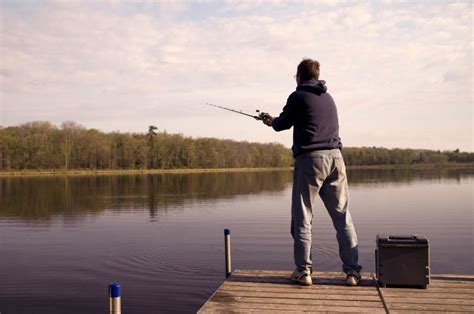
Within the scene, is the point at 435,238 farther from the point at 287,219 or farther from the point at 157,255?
the point at 157,255

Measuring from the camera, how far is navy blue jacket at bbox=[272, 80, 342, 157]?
17.5 feet

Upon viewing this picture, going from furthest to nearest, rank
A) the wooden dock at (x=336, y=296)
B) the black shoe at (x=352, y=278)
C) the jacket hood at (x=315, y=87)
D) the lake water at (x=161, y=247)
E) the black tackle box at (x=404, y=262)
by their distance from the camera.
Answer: the lake water at (x=161, y=247) → the black shoe at (x=352, y=278) → the jacket hood at (x=315, y=87) → the black tackle box at (x=404, y=262) → the wooden dock at (x=336, y=296)

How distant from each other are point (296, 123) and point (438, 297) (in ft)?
8.03

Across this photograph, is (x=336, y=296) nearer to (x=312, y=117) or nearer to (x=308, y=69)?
(x=312, y=117)

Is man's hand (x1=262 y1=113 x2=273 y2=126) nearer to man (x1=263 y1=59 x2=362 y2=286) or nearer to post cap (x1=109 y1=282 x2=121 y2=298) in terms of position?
man (x1=263 y1=59 x2=362 y2=286)

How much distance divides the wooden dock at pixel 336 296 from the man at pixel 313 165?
243 mm

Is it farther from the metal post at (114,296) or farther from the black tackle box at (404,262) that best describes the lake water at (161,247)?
the black tackle box at (404,262)

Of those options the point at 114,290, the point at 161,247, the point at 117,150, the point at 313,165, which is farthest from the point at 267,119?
the point at 117,150

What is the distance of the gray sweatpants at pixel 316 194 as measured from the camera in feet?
17.5

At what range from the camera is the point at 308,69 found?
548 centimetres

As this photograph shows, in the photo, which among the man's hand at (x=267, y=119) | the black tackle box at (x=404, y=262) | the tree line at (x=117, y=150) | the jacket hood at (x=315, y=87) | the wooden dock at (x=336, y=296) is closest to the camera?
the wooden dock at (x=336, y=296)

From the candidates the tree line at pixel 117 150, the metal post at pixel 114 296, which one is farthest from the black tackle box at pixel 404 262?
the tree line at pixel 117 150

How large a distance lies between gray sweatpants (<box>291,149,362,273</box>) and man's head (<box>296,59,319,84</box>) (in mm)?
904

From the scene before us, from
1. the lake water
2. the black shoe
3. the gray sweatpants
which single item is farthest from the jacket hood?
the lake water
